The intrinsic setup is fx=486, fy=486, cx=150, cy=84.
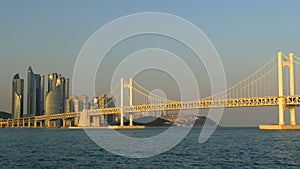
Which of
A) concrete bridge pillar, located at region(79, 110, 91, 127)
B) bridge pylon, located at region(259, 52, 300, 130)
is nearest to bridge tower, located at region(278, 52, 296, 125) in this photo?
bridge pylon, located at region(259, 52, 300, 130)

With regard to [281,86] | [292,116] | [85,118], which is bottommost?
[85,118]

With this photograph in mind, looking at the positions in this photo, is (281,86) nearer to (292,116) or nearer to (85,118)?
(292,116)

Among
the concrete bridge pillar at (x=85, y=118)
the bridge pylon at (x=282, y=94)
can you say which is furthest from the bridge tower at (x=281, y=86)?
the concrete bridge pillar at (x=85, y=118)

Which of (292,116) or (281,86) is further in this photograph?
(292,116)

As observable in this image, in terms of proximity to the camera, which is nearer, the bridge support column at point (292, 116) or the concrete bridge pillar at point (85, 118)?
the bridge support column at point (292, 116)

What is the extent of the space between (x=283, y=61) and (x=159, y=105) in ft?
112

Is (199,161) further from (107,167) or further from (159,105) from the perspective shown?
(159,105)

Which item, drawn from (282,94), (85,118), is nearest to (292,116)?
(282,94)

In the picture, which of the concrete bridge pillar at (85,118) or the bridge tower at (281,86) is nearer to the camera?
the bridge tower at (281,86)

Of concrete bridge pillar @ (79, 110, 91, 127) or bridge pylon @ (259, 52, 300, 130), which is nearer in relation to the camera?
bridge pylon @ (259, 52, 300, 130)

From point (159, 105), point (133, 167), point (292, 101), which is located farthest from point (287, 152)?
point (159, 105)

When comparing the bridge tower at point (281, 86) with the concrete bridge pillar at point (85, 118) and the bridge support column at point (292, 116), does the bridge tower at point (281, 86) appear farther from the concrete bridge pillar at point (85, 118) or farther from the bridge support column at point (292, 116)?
the concrete bridge pillar at point (85, 118)

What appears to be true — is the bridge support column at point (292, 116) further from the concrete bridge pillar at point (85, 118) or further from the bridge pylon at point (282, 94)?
the concrete bridge pillar at point (85, 118)

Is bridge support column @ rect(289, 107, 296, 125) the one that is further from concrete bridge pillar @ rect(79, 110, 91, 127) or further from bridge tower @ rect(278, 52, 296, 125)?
concrete bridge pillar @ rect(79, 110, 91, 127)
